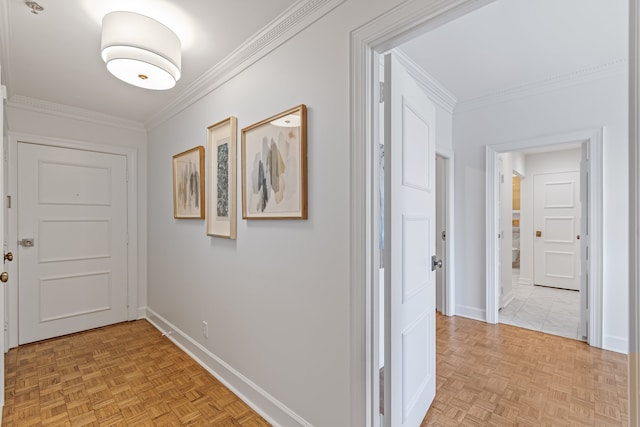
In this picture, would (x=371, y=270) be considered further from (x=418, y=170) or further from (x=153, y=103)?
(x=153, y=103)

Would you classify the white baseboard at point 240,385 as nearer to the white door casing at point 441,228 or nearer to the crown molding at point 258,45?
the crown molding at point 258,45

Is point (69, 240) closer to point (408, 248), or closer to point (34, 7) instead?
point (34, 7)

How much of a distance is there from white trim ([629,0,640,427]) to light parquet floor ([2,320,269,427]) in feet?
5.69

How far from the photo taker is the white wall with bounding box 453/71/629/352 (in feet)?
8.49

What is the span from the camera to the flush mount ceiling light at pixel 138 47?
1.59m

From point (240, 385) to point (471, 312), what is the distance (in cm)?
269

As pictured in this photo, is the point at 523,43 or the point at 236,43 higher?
the point at 523,43

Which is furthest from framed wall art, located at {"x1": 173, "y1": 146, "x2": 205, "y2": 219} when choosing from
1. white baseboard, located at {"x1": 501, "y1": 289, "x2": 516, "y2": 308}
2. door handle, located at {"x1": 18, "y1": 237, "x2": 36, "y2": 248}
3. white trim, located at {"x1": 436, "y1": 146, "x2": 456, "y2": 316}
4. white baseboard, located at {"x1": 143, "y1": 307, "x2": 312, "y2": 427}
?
white baseboard, located at {"x1": 501, "y1": 289, "x2": 516, "y2": 308}

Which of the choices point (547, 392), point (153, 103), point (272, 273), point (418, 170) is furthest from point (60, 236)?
point (547, 392)

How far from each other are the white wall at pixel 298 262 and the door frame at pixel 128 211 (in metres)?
1.51

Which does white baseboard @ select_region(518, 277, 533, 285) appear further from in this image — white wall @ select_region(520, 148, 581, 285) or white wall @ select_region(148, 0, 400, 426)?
white wall @ select_region(148, 0, 400, 426)

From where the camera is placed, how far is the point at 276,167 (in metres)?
1.76

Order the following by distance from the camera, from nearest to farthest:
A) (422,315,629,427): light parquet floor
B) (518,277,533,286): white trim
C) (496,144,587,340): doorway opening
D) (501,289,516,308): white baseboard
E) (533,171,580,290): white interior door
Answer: (422,315,629,427): light parquet floor, (501,289,516,308): white baseboard, (496,144,587,340): doorway opening, (533,171,580,290): white interior door, (518,277,533,286): white trim

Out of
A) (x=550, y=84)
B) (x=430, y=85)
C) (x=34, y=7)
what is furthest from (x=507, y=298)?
(x=34, y=7)
